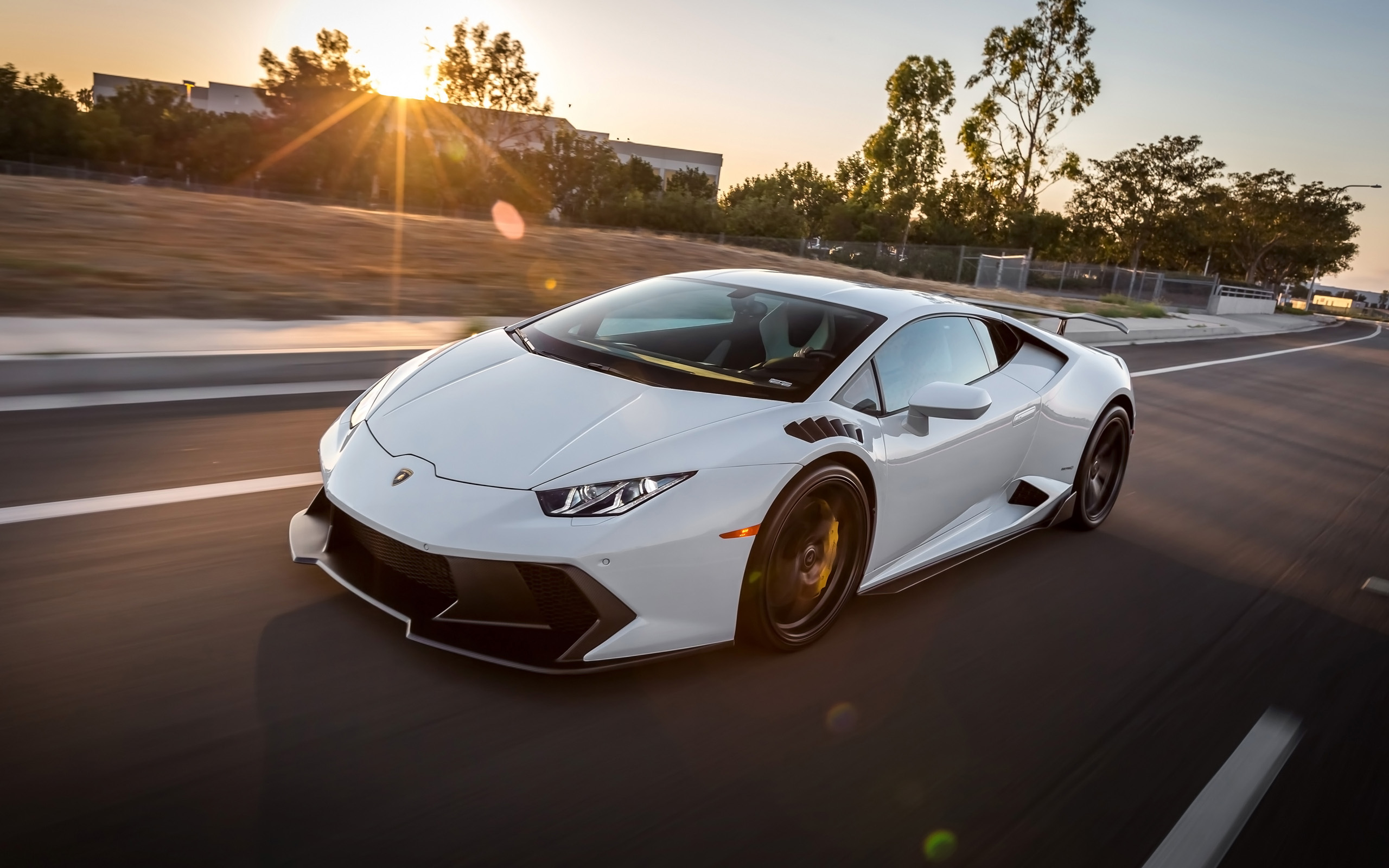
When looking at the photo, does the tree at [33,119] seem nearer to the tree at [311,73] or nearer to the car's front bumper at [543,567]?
the tree at [311,73]

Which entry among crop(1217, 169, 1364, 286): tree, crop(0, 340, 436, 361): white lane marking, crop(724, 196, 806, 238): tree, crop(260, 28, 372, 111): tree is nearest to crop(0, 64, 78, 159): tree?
crop(260, 28, 372, 111): tree

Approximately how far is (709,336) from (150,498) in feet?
7.94

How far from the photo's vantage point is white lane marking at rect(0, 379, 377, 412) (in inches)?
223

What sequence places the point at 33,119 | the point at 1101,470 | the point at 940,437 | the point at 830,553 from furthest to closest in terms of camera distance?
the point at 33,119, the point at 1101,470, the point at 940,437, the point at 830,553

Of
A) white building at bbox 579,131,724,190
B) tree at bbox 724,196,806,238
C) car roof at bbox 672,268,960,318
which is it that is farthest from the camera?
white building at bbox 579,131,724,190

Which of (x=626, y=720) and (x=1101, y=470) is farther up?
(x=1101, y=470)

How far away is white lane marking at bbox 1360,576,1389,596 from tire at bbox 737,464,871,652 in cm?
315

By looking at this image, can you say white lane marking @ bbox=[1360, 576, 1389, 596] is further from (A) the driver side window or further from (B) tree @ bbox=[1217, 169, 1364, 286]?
(B) tree @ bbox=[1217, 169, 1364, 286]

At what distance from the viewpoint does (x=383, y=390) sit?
376 centimetres

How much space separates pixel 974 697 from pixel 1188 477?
462 cm

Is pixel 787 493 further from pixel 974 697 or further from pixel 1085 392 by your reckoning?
pixel 1085 392

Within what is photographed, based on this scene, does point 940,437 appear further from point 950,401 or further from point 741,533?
point 741,533

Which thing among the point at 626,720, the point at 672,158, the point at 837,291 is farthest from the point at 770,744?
the point at 672,158

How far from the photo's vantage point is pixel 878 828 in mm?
2666
